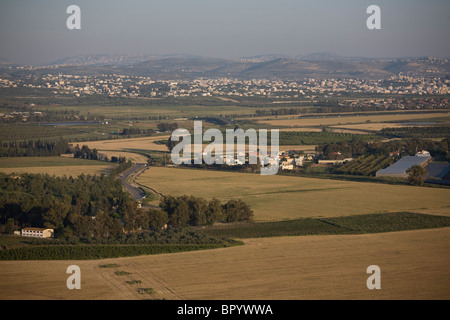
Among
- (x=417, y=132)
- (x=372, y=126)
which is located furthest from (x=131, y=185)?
(x=372, y=126)

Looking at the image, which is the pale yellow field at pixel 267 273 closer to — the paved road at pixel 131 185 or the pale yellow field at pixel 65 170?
the paved road at pixel 131 185

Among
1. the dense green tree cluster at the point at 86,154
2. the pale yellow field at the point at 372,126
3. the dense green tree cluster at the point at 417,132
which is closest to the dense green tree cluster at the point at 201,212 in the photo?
the dense green tree cluster at the point at 86,154

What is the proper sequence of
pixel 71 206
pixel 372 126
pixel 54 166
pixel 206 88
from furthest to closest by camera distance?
pixel 206 88, pixel 372 126, pixel 54 166, pixel 71 206

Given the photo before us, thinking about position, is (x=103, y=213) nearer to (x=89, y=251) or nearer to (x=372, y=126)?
(x=89, y=251)

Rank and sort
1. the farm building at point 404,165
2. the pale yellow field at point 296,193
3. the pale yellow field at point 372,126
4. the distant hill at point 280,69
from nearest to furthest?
the pale yellow field at point 296,193
the farm building at point 404,165
the pale yellow field at point 372,126
the distant hill at point 280,69

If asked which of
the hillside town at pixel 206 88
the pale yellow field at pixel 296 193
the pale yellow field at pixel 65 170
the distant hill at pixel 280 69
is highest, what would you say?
the distant hill at pixel 280 69

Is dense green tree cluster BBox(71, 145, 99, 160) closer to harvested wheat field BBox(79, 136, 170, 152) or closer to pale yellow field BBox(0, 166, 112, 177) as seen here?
harvested wheat field BBox(79, 136, 170, 152)
